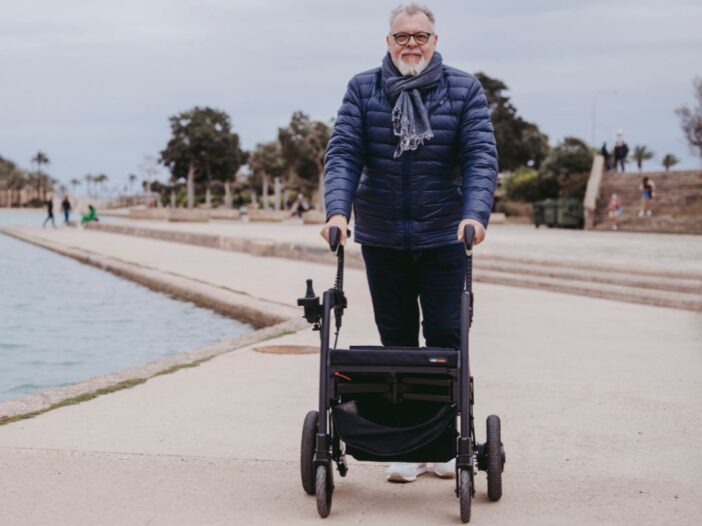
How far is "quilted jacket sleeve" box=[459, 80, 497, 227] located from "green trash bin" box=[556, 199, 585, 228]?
121ft

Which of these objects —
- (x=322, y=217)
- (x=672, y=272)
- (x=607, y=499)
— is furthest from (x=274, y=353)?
(x=322, y=217)

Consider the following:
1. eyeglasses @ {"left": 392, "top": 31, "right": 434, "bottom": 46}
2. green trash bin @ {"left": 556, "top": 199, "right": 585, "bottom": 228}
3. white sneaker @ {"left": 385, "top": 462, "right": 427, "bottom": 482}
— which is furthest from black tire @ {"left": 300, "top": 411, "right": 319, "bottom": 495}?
green trash bin @ {"left": 556, "top": 199, "right": 585, "bottom": 228}

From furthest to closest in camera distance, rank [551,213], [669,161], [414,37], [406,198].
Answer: [669,161] < [551,213] < [406,198] < [414,37]

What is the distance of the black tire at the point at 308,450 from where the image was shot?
13.1ft

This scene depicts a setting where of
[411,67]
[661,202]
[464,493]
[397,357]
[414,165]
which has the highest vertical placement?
[411,67]

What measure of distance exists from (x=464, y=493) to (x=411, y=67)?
1.65 m

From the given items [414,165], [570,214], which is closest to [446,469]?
[414,165]

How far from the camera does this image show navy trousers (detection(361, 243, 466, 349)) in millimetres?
4355

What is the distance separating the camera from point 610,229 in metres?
37.7

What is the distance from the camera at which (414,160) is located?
4.22 meters

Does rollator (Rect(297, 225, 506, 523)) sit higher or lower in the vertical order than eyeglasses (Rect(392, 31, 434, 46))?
lower

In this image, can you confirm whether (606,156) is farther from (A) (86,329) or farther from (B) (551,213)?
(A) (86,329)

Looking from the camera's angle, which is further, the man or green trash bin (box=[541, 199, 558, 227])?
green trash bin (box=[541, 199, 558, 227])

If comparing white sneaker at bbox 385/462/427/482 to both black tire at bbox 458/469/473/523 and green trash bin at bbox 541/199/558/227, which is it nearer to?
black tire at bbox 458/469/473/523
